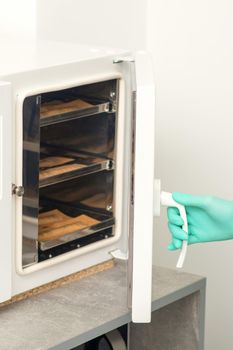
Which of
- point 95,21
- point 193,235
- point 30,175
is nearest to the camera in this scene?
point 30,175

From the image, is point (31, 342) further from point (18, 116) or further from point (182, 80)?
point (182, 80)

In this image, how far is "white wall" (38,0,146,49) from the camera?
201 centimetres

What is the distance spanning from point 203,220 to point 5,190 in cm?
39

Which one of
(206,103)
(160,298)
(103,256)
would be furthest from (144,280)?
(206,103)

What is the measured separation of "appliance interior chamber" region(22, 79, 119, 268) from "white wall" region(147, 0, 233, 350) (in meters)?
0.63

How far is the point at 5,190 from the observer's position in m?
1.45

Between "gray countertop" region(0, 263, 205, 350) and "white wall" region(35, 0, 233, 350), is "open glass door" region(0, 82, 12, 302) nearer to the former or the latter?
"gray countertop" region(0, 263, 205, 350)

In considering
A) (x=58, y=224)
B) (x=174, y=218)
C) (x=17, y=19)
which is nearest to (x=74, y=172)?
(x=58, y=224)

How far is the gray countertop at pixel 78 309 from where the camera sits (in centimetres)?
141

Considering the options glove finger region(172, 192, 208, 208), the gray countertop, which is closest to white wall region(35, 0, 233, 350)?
the gray countertop

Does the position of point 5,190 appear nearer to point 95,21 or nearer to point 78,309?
point 78,309

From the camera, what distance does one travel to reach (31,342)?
1.39 meters

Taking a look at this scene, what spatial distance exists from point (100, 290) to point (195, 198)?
0.86ft

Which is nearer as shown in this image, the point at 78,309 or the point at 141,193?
the point at 141,193
